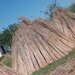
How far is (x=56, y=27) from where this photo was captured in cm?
1271

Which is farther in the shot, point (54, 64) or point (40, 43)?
point (40, 43)

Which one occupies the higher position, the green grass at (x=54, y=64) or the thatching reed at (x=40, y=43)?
the thatching reed at (x=40, y=43)

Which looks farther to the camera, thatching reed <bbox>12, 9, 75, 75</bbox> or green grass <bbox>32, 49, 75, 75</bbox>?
thatching reed <bbox>12, 9, 75, 75</bbox>

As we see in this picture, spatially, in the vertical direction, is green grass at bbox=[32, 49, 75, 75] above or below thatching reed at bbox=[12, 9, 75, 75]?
below

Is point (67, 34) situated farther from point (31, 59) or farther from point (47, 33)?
point (31, 59)

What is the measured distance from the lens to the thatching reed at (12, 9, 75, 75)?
437 inches

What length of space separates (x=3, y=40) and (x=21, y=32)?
60.2m

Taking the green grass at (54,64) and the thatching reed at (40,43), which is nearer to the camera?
the green grass at (54,64)

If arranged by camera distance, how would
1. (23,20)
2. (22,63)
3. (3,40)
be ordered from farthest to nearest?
(3,40) < (23,20) < (22,63)

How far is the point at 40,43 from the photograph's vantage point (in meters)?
11.7

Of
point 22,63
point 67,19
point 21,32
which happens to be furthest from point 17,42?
point 67,19

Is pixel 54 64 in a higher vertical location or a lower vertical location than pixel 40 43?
lower

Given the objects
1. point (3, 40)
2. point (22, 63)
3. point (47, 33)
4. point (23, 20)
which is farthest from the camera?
point (3, 40)

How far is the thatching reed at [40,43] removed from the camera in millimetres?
11094
